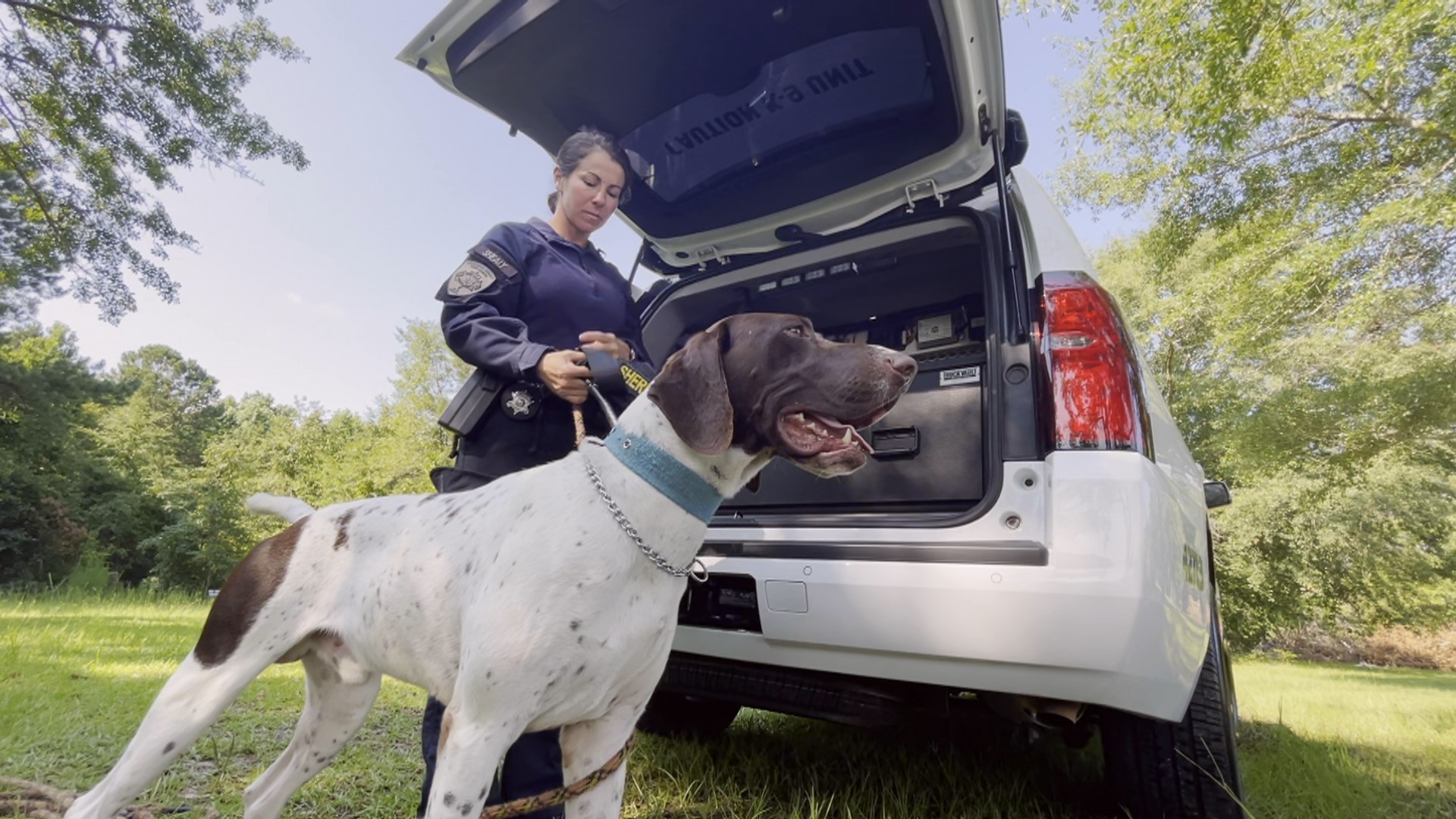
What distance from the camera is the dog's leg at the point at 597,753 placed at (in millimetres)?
1657

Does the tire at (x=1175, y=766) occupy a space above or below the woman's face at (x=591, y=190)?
below

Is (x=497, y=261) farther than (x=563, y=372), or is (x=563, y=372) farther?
(x=497, y=261)

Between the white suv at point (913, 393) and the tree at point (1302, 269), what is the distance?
4.23 m

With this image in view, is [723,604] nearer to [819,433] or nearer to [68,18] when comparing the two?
[819,433]

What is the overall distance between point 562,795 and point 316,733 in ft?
2.89

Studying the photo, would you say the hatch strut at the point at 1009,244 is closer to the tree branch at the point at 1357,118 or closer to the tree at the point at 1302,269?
the tree at the point at 1302,269

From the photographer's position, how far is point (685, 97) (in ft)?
8.21

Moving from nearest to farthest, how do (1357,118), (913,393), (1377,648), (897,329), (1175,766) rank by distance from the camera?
1. (1175,766)
2. (913,393)
3. (897,329)
4. (1357,118)
5. (1377,648)

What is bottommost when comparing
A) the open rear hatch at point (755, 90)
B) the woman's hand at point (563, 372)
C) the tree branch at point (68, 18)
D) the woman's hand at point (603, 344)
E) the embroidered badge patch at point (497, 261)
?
the woman's hand at point (563, 372)

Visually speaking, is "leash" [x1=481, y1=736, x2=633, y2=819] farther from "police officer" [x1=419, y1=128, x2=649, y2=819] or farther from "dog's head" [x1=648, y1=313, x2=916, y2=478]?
"dog's head" [x1=648, y1=313, x2=916, y2=478]

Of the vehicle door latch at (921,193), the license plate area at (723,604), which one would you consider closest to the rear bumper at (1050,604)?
the license plate area at (723,604)

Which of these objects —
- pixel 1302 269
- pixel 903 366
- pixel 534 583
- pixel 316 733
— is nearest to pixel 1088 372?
pixel 903 366

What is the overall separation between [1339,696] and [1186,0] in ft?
21.5

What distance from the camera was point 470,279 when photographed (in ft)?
6.50
